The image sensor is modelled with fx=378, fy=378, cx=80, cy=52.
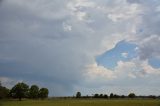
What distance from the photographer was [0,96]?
46.2 meters

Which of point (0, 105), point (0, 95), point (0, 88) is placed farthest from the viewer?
point (0, 88)

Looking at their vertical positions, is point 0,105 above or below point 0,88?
below

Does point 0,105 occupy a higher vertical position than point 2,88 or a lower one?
lower

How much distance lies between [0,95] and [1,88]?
923 centimetres

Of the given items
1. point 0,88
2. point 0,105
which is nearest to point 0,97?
point 0,88

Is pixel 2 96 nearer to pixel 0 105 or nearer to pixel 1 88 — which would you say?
pixel 1 88

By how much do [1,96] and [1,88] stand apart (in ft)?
29.4

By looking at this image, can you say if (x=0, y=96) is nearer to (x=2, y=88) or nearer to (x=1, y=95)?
(x=1, y=95)

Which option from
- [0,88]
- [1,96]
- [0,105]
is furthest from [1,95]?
[0,105]

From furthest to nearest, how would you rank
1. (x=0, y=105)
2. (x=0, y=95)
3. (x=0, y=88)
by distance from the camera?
1. (x=0, y=88)
2. (x=0, y=95)
3. (x=0, y=105)

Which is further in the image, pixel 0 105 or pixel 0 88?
pixel 0 88

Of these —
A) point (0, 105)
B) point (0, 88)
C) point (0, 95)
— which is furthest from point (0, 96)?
point (0, 105)

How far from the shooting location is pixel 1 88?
55.3 meters

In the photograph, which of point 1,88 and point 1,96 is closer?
point 1,96
